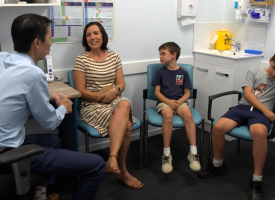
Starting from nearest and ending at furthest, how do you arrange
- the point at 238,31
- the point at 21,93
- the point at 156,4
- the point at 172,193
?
1. the point at 21,93
2. the point at 172,193
3. the point at 156,4
4. the point at 238,31

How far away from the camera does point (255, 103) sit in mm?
2205

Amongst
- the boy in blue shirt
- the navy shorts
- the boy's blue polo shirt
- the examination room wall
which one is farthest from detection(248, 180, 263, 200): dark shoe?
the examination room wall

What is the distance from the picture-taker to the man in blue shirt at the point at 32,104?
4.31 ft

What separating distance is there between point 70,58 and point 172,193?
1396 millimetres

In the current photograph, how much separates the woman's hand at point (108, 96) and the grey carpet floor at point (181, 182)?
2.07ft

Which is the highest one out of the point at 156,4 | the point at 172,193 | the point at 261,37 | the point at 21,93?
the point at 156,4

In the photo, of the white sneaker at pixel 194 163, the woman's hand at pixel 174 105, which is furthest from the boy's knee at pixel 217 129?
the woman's hand at pixel 174 105

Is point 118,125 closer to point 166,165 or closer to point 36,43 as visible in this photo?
point 166,165

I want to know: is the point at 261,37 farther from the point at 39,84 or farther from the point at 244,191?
the point at 39,84

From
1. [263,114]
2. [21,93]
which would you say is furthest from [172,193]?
[21,93]

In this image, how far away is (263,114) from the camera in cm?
217

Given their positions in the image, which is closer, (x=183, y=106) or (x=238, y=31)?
Answer: (x=183, y=106)

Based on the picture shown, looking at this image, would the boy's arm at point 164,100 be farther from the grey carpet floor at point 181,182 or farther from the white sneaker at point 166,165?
the grey carpet floor at point 181,182

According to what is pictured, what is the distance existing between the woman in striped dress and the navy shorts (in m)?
0.79
